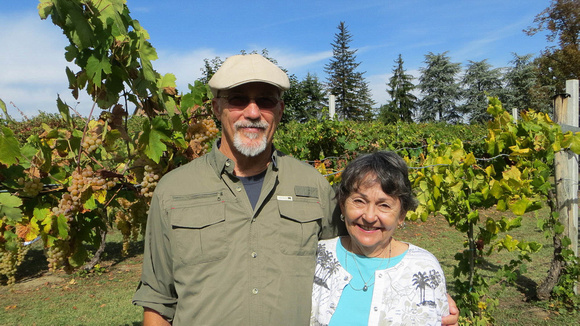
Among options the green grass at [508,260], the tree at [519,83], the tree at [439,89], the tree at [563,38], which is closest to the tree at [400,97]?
the tree at [439,89]

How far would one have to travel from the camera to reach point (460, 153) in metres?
2.93

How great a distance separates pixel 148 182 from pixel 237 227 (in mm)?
588

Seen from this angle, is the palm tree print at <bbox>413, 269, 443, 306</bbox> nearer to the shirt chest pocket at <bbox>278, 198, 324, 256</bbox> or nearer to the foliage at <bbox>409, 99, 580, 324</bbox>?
the shirt chest pocket at <bbox>278, 198, 324, 256</bbox>

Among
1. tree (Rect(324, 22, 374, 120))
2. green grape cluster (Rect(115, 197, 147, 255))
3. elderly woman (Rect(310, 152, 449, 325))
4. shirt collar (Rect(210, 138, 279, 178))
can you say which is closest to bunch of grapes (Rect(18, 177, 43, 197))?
green grape cluster (Rect(115, 197, 147, 255))

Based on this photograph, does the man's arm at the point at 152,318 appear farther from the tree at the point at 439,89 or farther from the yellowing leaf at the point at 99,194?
the tree at the point at 439,89

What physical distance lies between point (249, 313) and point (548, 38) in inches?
1187

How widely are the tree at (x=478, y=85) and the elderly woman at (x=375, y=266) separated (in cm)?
4930

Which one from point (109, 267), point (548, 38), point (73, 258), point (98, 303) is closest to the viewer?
point (73, 258)

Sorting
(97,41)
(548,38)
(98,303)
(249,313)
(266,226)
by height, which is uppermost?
(548,38)

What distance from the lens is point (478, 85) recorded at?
51.0 metres

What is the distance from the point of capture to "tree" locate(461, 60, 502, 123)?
156 feet

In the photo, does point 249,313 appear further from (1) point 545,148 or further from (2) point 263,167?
(1) point 545,148

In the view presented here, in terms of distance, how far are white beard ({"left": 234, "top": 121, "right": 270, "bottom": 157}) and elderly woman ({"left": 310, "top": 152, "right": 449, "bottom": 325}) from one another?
0.42 metres

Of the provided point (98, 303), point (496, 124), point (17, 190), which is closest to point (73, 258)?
point (17, 190)
